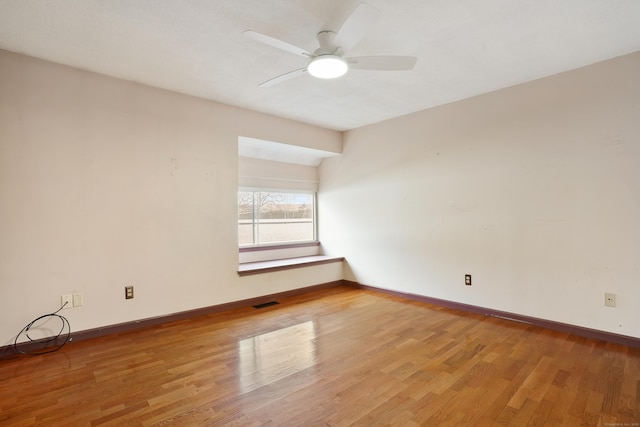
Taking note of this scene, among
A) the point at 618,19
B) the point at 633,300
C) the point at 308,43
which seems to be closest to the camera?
the point at 618,19

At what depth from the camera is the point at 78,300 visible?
2727 millimetres

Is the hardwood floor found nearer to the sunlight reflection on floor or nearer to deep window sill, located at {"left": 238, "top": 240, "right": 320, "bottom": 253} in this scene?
the sunlight reflection on floor

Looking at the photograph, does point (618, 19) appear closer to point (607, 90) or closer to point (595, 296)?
point (607, 90)

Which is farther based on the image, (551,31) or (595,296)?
(595,296)

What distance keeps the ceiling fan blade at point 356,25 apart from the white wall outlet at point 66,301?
118 inches

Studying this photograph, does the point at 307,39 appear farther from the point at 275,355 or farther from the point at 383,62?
the point at 275,355

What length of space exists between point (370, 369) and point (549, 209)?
2305 mm

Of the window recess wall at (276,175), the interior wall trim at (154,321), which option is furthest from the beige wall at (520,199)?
the interior wall trim at (154,321)

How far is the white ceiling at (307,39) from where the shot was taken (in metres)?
1.94

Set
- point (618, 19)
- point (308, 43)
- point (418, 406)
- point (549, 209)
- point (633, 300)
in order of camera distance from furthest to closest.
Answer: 1. point (549, 209)
2. point (633, 300)
3. point (308, 43)
4. point (618, 19)
5. point (418, 406)

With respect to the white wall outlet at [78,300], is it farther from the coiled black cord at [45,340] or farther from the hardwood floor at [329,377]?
the hardwood floor at [329,377]

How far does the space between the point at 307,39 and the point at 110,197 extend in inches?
89.9

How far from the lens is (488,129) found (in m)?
3.37

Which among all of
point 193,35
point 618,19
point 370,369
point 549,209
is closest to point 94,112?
point 193,35
